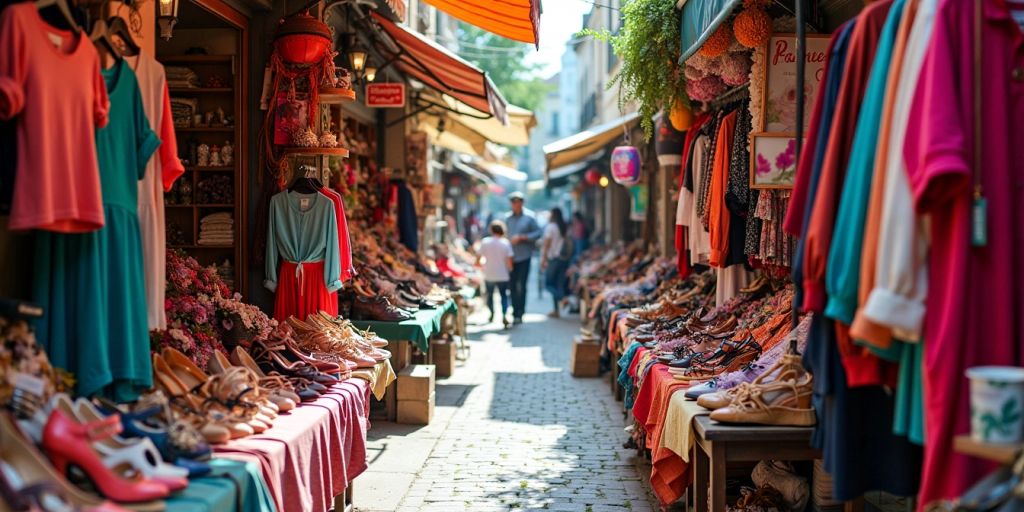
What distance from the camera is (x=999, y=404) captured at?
10.1 feet

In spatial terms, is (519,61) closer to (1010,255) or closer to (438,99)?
(438,99)

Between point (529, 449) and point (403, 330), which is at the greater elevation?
point (403, 330)

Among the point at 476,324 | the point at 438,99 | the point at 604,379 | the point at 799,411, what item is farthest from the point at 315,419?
the point at 476,324

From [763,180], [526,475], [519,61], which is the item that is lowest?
[526,475]

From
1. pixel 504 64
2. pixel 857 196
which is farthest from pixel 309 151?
pixel 504 64

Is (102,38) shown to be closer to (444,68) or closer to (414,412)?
(414,412)

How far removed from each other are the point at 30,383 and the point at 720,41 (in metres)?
4.86

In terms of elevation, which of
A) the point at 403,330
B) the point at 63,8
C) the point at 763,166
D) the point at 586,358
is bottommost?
the point at 586,358

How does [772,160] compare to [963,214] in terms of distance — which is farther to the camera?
[772,160]

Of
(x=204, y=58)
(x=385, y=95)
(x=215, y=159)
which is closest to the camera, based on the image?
(x=204, y=58)

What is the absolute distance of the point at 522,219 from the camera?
19312mm

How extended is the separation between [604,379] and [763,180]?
682 centimetres

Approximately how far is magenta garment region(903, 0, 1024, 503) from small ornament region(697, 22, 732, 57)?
3.41 metres

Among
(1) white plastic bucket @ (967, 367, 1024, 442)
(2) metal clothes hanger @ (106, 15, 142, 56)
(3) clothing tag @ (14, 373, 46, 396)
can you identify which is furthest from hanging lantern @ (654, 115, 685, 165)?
(3) clothing tag @ (14, 373, 46, 396)
